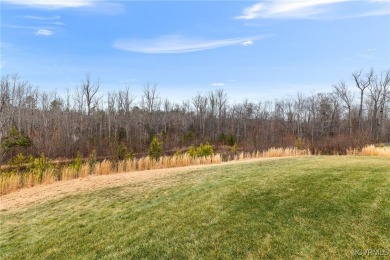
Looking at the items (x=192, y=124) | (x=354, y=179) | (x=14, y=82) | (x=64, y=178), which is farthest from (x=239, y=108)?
(x=354, y=179)

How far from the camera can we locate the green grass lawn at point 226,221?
3.32m

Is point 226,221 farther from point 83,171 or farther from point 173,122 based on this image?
point 173,122

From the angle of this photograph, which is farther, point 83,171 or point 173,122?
point 173,122

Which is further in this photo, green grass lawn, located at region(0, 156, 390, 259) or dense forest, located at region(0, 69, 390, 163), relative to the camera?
dense forest, located at region(0, 69, 390, 163)

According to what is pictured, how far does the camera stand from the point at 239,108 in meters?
53.9

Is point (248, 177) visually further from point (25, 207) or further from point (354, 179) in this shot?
point (25, 207)

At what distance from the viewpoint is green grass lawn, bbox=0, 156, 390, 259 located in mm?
3322

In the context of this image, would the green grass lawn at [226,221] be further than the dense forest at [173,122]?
A: No

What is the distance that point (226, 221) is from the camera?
13.1ft

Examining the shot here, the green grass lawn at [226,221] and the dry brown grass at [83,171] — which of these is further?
the dry brown grass at [83,171]

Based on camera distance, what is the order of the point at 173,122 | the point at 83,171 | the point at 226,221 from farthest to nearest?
the point at 173,122 → the point at 83,171 → the point at 226,221

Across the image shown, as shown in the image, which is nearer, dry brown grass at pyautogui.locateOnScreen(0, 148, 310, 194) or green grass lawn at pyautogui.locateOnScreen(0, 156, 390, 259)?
green grass lawn at pyautogui.locateOnScreen(0, 156, 390, 259)

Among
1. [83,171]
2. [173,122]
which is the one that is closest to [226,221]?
[83,171]

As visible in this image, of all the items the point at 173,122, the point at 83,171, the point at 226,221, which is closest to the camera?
the point at 226,221
